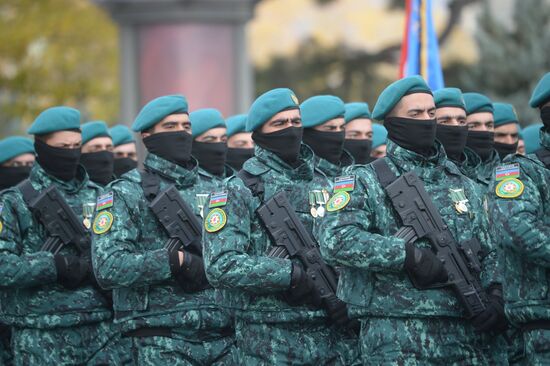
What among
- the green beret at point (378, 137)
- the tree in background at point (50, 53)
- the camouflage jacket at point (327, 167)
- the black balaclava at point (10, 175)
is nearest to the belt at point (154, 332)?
the camouflage jacket at point (327, 167)

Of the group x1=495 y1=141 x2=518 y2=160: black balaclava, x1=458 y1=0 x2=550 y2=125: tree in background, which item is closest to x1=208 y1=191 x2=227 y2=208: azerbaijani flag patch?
x1=495 y1=141 x2=518 y2=160: black balaclava

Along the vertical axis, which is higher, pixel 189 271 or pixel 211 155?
pixel 211 155

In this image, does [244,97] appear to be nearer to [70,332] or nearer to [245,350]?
[70,332]

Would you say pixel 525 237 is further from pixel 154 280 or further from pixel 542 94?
pixel 154 280

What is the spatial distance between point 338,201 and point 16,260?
2416 millimetres

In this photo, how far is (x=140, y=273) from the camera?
697 cm

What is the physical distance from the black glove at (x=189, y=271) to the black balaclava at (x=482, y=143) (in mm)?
2323

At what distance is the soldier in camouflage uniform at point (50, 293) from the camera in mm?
7852

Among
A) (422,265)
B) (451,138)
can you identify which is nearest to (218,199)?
(422,265)

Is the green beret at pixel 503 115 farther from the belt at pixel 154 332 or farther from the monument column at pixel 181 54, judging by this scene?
the monument column at pixel 181 54

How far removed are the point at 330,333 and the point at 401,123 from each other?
4.15 ft

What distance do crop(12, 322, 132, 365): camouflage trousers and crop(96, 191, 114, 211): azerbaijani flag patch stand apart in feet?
3.90

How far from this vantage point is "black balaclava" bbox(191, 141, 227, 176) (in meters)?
8.33

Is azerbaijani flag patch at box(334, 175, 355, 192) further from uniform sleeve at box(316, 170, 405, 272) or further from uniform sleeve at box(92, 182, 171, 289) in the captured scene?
uniform sleeve at box(92, 182, 171, 289)
